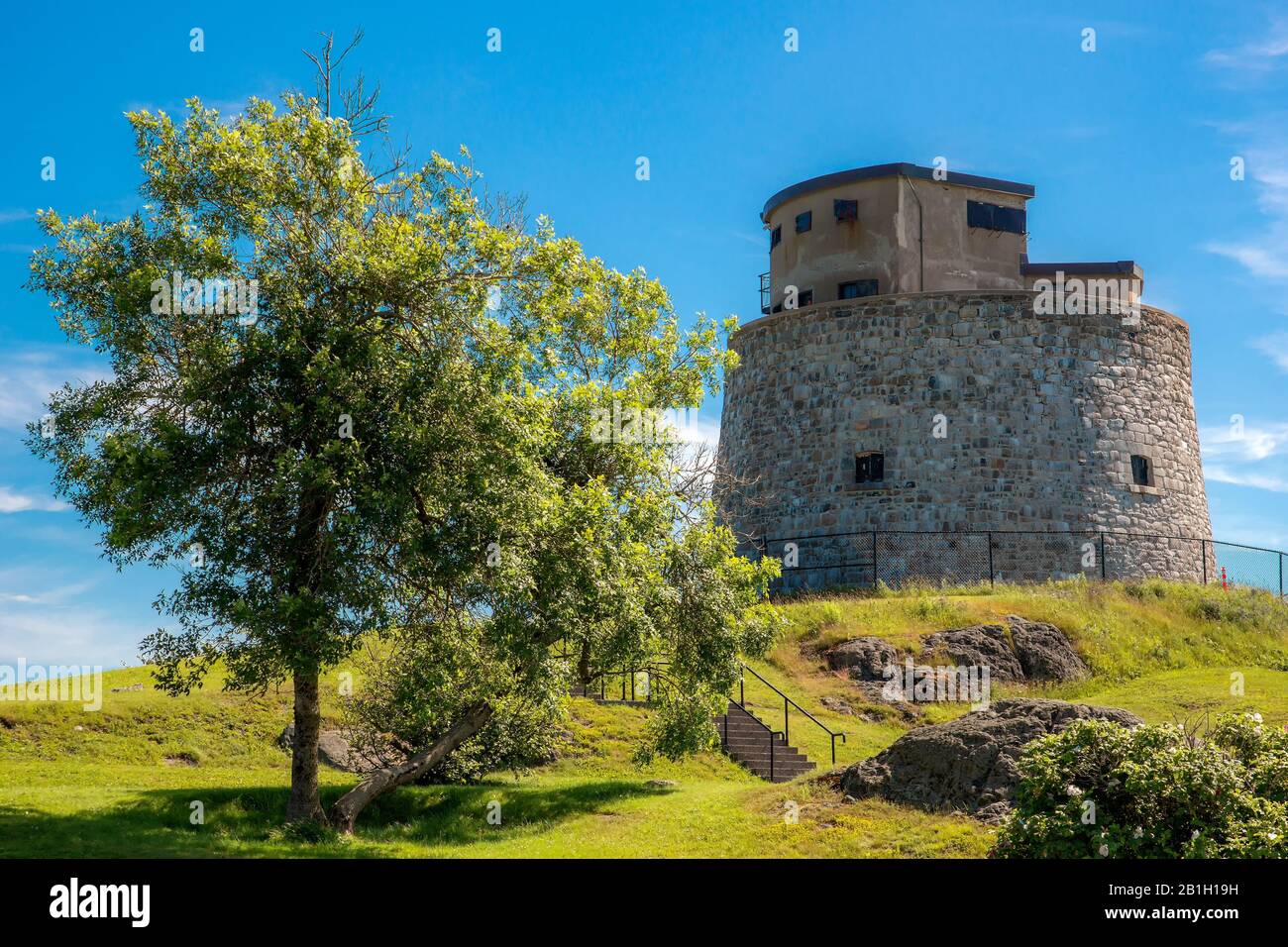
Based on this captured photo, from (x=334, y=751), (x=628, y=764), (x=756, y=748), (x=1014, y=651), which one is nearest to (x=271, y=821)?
(x=334, y=751)

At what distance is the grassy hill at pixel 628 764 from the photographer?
16906mm

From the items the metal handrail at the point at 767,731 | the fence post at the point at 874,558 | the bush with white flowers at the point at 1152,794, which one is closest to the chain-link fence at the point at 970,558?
the fence post at the point at 874,558

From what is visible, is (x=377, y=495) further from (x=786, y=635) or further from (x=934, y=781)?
(x=786, y=635)

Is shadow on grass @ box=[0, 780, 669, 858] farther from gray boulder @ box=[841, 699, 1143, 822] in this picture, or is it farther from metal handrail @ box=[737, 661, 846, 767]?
gray boulder @ box=[841, 699, 1143, 822]

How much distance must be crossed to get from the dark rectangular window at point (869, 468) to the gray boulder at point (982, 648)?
8.70 m

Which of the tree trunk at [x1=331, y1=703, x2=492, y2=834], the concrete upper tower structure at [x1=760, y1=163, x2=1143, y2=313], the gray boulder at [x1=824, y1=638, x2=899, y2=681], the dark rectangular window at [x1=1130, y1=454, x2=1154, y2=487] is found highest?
the concrete upper tower structure at [x1=760, y1=163, x2=1143, y2=313]

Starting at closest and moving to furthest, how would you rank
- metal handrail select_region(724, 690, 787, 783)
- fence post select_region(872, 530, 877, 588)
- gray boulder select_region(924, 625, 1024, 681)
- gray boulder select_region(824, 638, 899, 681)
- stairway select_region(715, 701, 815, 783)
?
metal handrail select_region(724, 690, 787, 783), stairway select_region(715, 701, 815, 783), gray boulder select_region(824, 638, 899, 681), gray boulder select_region(924, 625, 1024, 681), fence post select_region(872, 530, 877, 588)

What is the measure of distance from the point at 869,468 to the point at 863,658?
34.0 ft

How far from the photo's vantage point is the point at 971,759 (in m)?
16.8

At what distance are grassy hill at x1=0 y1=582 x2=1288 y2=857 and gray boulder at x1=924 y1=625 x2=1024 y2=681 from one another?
2.31 feet

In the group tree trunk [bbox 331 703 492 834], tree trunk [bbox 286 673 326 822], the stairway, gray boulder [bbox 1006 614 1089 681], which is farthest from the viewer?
gray boulder [bbox 1006 614 1089 681]

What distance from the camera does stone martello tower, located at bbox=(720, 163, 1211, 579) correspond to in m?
38.6

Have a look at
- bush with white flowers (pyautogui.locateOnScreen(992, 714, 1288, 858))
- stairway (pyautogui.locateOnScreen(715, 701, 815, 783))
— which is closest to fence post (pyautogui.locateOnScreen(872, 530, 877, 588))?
stairway (pyautogui.locateOnScreen(715, 701, 815, 783))
